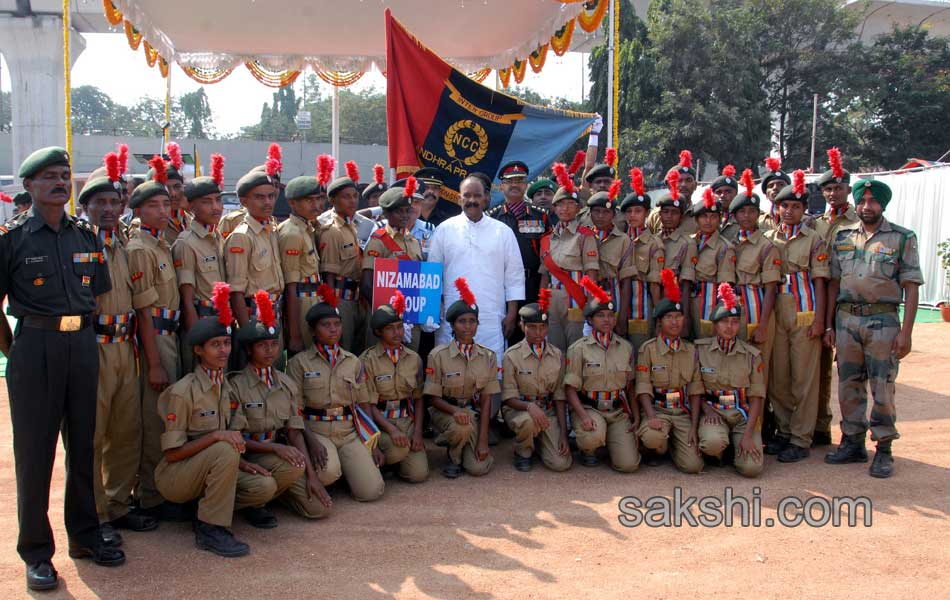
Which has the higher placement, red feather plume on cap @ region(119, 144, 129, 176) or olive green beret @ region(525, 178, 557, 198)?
olive green beret @ region(525, 178, 557, 198)

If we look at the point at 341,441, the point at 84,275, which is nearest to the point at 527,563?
the point at 341,441

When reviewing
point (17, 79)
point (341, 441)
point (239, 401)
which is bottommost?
point (341, 441)

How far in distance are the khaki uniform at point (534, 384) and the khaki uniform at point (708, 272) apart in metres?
1.17

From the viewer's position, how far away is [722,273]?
588cm

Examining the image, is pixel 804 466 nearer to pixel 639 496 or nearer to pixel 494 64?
pixel 639 496

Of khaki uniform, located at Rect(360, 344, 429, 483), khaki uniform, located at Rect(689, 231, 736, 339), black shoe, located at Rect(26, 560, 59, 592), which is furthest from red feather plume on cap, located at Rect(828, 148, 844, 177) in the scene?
black shoe, located at Rect(26, 560, 59, 592)

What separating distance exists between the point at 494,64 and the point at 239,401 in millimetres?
8773

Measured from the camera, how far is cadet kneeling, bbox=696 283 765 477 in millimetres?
5473

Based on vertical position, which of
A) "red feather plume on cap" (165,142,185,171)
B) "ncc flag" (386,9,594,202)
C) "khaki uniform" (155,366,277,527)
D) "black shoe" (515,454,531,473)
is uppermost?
"ncc flag" (386,9,594,202)

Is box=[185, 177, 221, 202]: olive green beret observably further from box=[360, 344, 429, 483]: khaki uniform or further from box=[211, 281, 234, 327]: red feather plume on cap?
box=[360, 344, 429, 483]: khaki uniform

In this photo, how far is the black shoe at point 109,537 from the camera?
4000 millimetres

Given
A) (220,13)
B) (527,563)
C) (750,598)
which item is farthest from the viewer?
(220,13)

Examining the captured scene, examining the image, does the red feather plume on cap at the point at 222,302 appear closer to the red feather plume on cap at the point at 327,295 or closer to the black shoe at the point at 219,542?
the red feather plume on cap at the point at 327,295

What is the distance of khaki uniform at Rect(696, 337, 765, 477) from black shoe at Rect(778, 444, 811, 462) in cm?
30
